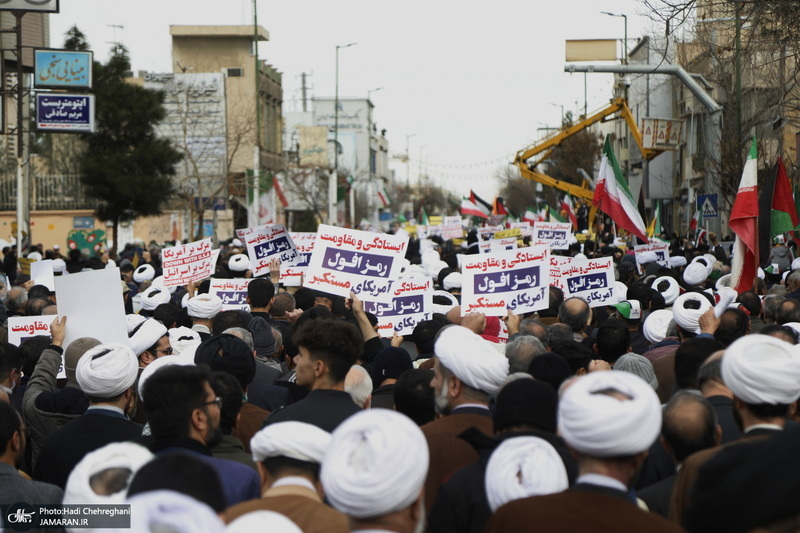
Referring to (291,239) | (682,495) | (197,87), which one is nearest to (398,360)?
(682,495)

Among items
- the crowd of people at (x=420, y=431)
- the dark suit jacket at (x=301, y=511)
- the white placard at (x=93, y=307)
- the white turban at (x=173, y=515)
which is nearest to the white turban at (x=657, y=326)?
the crowd of people at (x=420, y=431)

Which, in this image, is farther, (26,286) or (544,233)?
(544,233)

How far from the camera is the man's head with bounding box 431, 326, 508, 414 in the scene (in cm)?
502

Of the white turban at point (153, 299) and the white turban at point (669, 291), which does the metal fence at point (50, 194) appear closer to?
the white turban at point (153, 299)

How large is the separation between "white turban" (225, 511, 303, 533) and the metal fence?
51.6m

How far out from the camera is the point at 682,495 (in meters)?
4.27

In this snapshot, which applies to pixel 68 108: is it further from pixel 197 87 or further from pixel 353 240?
pixel 197 87

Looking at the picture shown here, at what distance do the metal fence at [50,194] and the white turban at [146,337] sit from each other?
153ft

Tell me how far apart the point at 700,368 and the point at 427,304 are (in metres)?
4.92

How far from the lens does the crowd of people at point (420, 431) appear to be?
319 centimetres

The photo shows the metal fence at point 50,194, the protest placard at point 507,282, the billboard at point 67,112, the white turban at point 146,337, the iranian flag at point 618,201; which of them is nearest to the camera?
the white turban at point 146,337

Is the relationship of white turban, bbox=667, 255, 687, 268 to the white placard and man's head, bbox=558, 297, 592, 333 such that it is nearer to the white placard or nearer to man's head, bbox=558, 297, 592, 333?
man's head, bbox=558, 297, 592, 333

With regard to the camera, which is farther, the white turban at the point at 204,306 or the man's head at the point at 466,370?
the white turban at the point at 204,306

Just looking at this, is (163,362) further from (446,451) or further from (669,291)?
(669,291)
